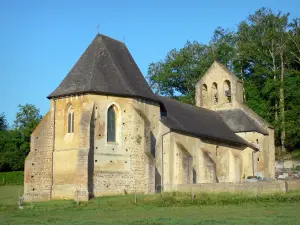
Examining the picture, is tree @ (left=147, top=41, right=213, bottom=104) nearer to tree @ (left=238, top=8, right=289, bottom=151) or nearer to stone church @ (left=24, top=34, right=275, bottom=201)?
tree @ (left=238, top=8, right=289, bottom=151)

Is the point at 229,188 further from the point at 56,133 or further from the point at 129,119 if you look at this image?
the point at 56,133

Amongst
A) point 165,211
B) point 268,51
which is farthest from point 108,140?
point 268,51

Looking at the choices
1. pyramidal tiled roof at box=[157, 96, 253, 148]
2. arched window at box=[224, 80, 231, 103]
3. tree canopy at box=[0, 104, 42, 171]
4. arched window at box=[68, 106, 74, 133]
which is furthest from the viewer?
tree canopy at box=[0, 104, 42, 171]

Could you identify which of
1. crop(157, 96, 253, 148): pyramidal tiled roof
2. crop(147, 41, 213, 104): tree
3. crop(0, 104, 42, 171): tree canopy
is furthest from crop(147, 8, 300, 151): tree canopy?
crop(0, 104, 42, 171): tree canopy

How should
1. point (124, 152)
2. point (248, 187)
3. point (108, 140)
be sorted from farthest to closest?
point (124, 152) < point (108, 140) < point (248, 187)

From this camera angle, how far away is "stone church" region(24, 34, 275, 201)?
31.2 meters

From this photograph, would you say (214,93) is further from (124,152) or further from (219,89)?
(124,152)

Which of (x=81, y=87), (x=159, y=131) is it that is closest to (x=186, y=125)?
Answer: (x=159, y=131)

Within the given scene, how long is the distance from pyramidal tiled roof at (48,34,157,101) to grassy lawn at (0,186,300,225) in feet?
23.0

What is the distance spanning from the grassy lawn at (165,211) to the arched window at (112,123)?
14.1ft

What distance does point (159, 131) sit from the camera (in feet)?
118

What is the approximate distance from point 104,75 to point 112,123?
3.15 meters

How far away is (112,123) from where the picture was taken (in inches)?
1282

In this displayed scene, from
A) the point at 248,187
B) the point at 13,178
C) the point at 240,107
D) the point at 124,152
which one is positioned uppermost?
the point at 240,107
